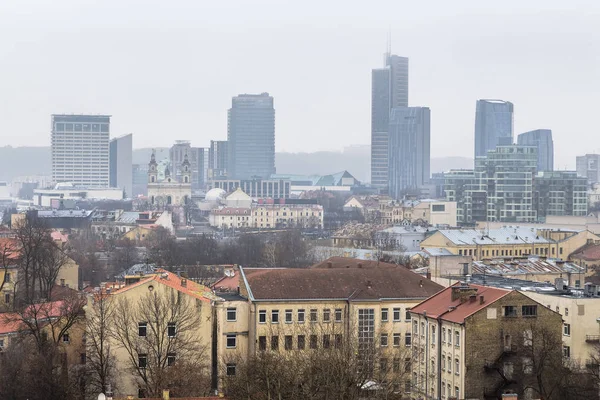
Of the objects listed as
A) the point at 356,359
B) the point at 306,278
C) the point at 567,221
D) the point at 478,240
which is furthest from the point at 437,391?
the point at 567,221

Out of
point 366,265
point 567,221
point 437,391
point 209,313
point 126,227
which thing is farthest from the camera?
point 126,227

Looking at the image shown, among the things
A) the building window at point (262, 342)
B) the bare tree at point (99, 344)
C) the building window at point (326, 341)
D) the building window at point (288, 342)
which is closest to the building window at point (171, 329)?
the bare tree at point (99, 344)

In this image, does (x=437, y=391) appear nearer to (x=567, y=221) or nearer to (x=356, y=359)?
(x=356, y=359)

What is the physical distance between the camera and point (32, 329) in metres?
49.8

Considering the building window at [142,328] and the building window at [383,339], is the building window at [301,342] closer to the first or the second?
the building window at [383,339]

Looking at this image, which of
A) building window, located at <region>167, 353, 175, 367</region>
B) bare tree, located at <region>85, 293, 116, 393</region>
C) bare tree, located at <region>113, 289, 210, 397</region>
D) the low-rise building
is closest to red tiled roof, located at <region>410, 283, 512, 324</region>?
bare tree, located at <region>113, 289, 210, 397</region>

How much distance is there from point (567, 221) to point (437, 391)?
381 ft

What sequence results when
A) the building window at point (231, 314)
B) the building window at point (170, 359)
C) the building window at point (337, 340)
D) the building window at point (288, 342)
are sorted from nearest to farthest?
the building window at point (337, 340)
the building window at point (170, 359)
the building window at point (288, 342)
the building window at point (231, 314)

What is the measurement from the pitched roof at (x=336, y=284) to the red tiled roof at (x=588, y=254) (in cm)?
5872

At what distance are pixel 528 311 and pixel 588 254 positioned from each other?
228ft

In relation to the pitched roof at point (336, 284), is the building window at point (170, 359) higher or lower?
lower

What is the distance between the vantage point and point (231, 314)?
52.3 meters

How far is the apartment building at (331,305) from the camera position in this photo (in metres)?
51.4

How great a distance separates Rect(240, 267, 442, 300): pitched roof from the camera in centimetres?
5334
